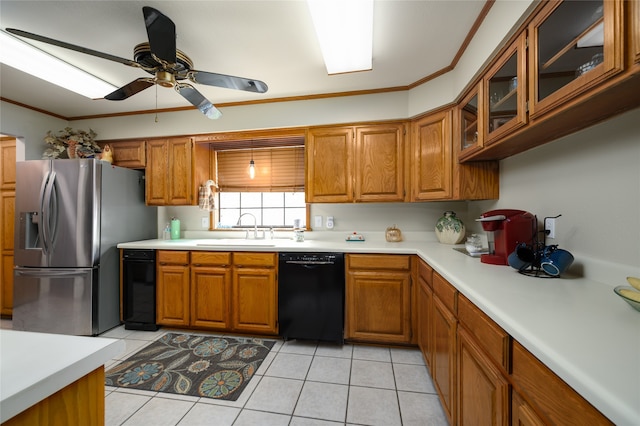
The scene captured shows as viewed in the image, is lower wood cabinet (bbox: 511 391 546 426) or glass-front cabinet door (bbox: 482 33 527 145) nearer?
lower wood cabinet (bbox: 511 391 546 426)

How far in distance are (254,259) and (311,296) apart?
67cm

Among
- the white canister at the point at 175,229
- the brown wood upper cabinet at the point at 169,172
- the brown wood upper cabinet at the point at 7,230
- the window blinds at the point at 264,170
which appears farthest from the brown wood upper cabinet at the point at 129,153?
the brown wood upper cabinet at the point at 7,230

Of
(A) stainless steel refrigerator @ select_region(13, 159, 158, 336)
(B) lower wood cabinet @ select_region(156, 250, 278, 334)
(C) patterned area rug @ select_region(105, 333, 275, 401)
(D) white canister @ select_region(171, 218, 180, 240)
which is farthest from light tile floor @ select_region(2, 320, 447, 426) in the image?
(D) white canister @ select_region(171, 218, 180, 240)

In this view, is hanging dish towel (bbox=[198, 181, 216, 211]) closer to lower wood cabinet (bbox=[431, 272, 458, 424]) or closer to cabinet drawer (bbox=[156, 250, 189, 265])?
cabinet drawer (bbox=[156, 250, 189, 265])

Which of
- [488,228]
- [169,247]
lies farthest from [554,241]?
[169,247]

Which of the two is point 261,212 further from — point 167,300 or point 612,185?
point 612,185

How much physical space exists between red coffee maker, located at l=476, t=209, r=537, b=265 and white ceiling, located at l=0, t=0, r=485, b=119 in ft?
4.34

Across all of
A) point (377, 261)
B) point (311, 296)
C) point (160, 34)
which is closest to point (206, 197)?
point (311, 296)

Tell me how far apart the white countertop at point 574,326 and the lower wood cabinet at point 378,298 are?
80 centimetres

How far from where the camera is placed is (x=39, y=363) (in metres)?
0.46

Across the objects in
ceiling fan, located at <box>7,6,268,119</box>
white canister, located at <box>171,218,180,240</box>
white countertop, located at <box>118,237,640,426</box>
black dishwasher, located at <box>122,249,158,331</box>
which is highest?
ceiling fan, located at <box>7,6,268,119</box>

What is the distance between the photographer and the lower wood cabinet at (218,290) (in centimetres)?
242

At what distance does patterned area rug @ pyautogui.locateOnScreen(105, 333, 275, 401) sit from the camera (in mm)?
1772

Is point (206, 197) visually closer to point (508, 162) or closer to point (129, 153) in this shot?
point (129, 153)
